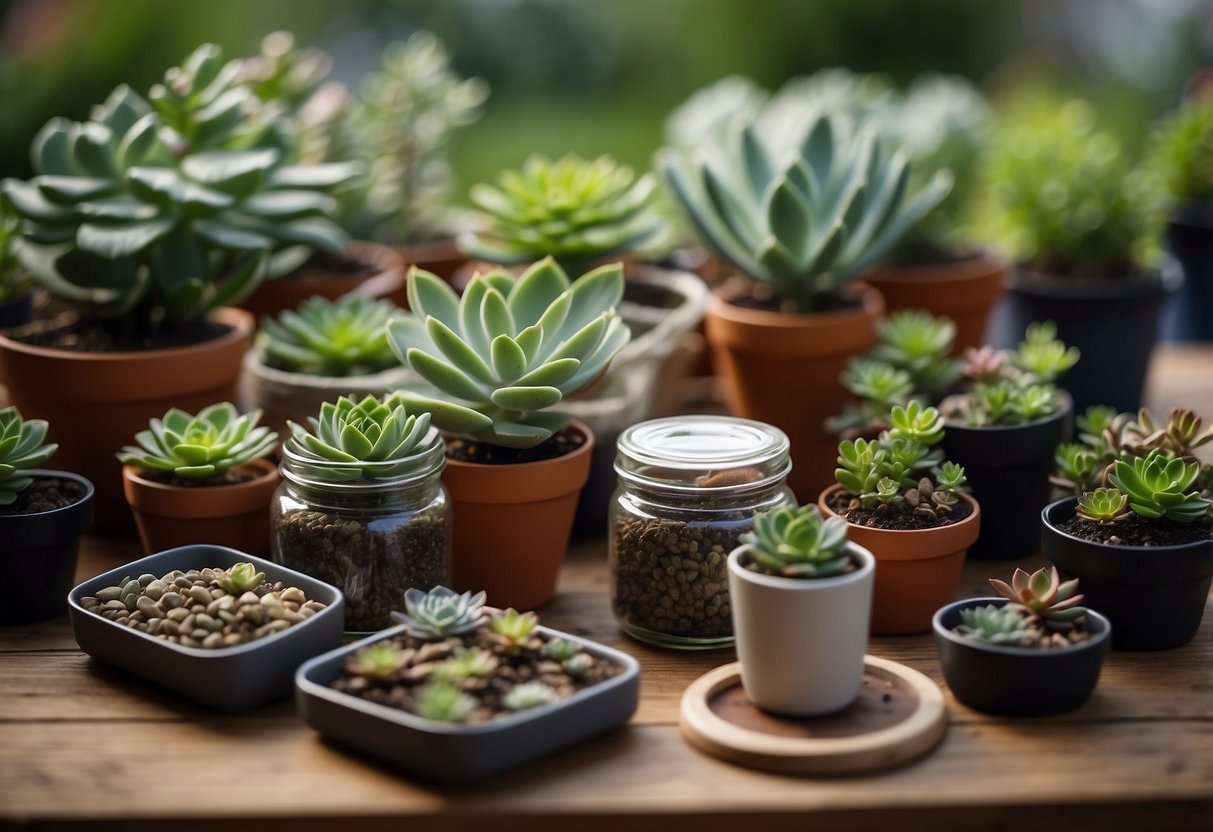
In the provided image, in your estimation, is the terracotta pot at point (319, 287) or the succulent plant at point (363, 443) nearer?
the succulent plant at point (363, 443)

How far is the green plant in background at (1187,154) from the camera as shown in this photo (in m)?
2.16

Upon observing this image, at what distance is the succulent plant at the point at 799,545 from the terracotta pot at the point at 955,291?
780mm

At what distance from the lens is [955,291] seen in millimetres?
→ 1813

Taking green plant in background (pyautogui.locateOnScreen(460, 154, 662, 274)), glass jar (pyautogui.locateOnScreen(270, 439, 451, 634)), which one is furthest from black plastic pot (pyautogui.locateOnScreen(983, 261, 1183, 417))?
glass jar (pyautogui.locateOnScreen(270, 439, 451, 634))

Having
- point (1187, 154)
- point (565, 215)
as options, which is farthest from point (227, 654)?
point (1187, 154)

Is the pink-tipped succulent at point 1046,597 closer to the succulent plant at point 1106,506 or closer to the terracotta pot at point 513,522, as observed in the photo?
the succulent plant at point 1106,506

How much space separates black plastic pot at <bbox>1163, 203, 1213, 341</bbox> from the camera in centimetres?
220

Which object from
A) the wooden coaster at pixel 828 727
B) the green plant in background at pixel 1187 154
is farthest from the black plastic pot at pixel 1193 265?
the wooden coaster at pixel 828 727

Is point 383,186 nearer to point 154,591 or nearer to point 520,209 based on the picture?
point 520,209

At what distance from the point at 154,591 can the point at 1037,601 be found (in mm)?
755

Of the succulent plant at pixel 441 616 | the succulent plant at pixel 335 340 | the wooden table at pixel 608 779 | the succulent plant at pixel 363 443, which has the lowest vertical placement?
the wooden table at pixel 608 779

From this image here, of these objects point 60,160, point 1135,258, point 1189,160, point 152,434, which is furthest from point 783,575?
point 1189,160

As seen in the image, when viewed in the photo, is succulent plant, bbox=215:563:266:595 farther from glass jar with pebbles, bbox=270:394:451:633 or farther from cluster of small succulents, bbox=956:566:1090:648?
cluster of small succulents, bbox=956:566:1090:648

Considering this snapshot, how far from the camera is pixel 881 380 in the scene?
1.48 m
